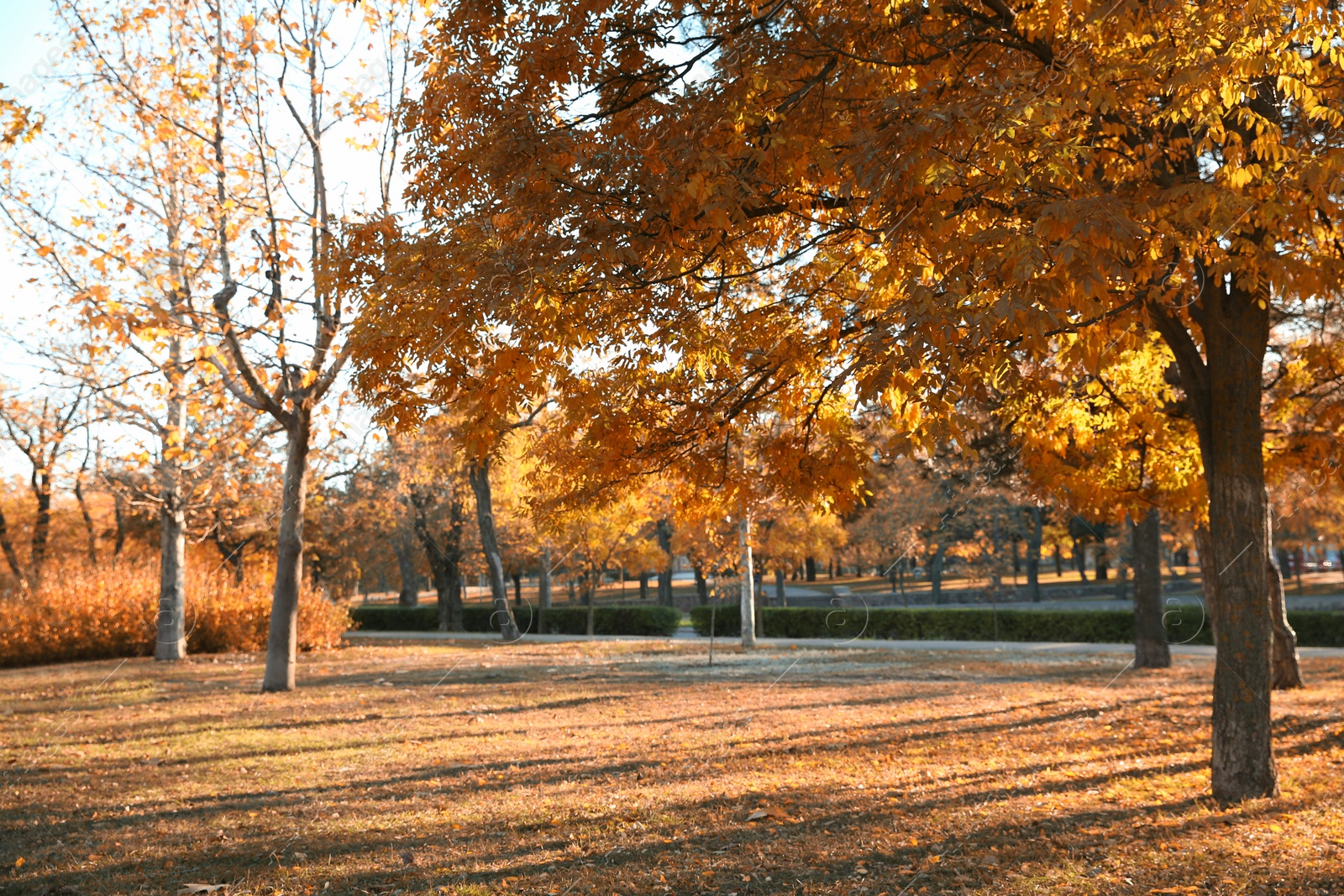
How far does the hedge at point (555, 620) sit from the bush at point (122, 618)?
6897 mm

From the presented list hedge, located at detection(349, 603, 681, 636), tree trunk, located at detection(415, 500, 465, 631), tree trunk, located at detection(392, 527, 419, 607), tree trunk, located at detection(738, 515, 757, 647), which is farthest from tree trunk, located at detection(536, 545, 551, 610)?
tree trunk, located at detection(392, 527, 419, 607)

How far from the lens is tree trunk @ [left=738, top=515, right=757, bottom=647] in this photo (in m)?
18.5

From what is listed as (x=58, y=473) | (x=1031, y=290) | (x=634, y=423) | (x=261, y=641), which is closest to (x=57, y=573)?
(x=261, y=641)

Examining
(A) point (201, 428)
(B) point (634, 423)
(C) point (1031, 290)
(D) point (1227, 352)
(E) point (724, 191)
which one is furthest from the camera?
(A) point (201, 428)

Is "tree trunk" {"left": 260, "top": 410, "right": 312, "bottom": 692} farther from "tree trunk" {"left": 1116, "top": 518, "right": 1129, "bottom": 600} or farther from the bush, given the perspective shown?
"tree trunk" {"left": 1116, "top": 518, "right": 1129, "bottom": 600}

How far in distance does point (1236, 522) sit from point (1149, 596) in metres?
10.9

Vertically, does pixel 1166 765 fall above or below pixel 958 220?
below

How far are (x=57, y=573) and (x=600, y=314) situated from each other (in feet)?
65.1

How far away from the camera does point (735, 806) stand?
6.42 m

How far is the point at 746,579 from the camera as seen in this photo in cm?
1959

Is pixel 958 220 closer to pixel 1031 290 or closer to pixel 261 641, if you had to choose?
pixel 1031 290

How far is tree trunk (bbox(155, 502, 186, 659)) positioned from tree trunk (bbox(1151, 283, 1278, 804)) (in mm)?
16606

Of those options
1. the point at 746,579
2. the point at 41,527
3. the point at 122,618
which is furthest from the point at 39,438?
the point at 746,579

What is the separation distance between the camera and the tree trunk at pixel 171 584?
56.2ft
